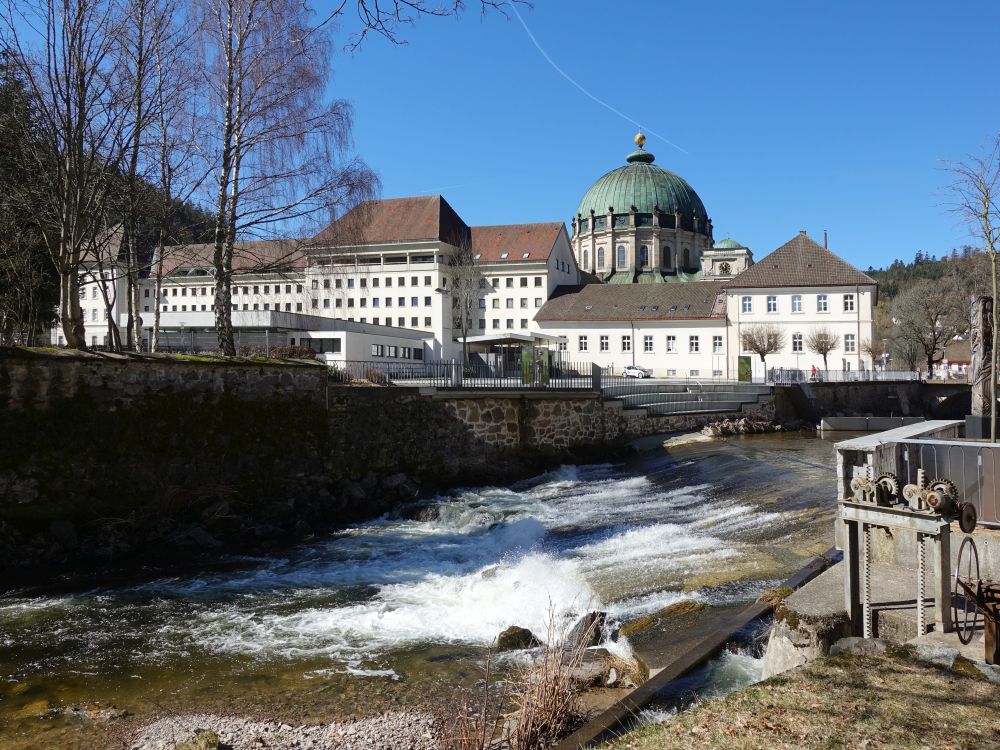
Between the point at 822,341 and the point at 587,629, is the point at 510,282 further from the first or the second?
the point at 587,629

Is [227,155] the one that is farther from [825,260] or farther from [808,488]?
[825,260]

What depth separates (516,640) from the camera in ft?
28.6

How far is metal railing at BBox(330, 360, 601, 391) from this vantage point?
23266 mm

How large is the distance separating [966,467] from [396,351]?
1725 inches

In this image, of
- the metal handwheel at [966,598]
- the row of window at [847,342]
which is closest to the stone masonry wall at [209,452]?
the metal handwheel at [966,598]

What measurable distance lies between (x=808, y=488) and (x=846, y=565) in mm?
10195

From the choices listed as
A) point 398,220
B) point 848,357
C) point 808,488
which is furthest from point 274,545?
point 398,220

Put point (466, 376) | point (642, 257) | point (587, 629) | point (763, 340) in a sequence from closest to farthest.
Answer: point (587, 629), point (466, 376), point (763, 340), point (642, 257)

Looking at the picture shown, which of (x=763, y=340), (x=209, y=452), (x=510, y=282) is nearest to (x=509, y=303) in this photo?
(x=510, y=282)

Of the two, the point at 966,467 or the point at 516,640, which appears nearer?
the point at 966,467

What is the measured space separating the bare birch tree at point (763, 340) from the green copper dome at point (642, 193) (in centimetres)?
4523

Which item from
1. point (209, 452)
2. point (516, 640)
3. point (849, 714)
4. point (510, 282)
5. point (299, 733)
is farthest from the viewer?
point (510, 282)

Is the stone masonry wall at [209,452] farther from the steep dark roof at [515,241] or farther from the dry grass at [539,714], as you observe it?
the steep dark roof at [515,241]

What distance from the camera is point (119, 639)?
30.7ft
